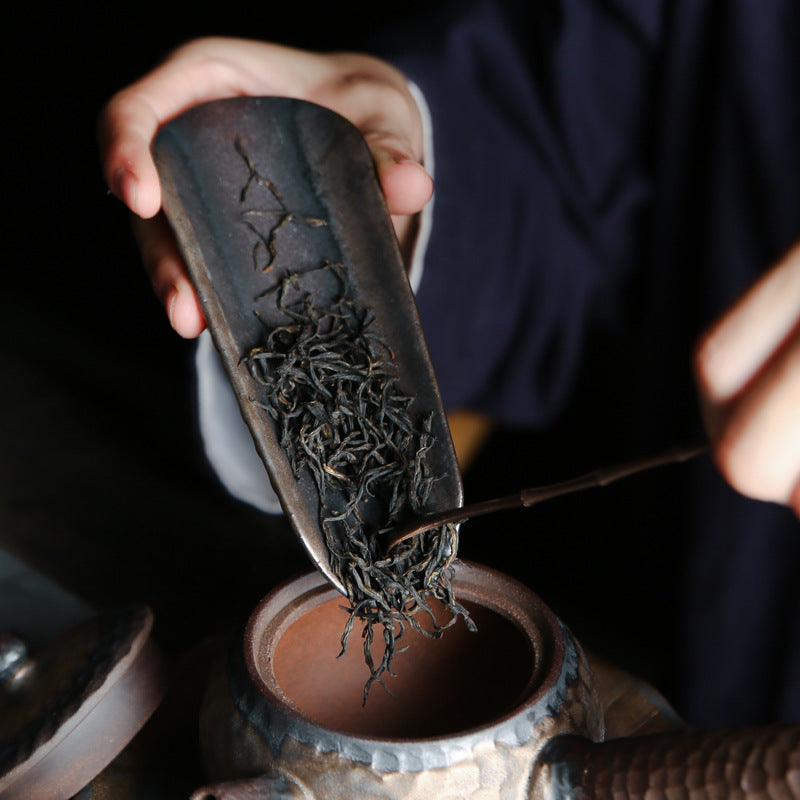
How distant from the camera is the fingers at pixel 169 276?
83cm

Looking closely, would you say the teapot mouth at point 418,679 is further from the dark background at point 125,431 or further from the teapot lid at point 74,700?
the dark background at point 125,431

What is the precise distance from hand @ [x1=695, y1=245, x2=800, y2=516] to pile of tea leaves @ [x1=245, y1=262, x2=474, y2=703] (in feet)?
1.03

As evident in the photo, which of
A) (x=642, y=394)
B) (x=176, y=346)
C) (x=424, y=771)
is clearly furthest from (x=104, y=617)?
→ (x=176, y=346)

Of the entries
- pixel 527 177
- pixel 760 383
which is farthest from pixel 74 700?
pixel 527 177

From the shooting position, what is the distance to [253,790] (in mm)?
610

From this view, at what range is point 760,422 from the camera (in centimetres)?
49

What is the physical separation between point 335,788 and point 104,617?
0.28 meters

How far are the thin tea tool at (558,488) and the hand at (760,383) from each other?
23 millimetres

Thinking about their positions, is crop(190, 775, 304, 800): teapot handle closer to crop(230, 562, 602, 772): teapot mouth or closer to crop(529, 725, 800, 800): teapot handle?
crop(230, 562, 602, 772): teapot mouth

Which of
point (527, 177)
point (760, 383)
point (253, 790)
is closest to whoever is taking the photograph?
point (760, 383)

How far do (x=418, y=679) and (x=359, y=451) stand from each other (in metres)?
0.22

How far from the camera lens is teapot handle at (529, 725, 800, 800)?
0.53 metres

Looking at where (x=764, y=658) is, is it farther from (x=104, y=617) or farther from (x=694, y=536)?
(x=104, y=617)

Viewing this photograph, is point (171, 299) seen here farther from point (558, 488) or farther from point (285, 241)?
point (558, 488)
